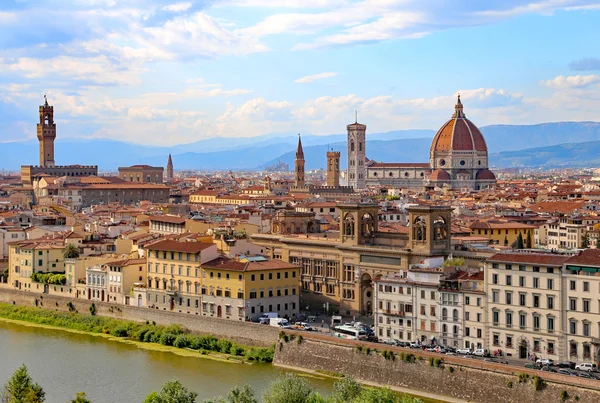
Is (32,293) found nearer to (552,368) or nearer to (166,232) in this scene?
(166,232)

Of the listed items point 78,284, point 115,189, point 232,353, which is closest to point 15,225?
point 78,284

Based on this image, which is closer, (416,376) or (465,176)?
(416,376)

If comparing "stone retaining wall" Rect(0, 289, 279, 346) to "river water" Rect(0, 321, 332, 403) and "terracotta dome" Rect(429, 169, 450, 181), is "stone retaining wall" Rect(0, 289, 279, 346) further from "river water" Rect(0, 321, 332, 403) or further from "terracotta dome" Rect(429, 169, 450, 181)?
"terracotta dome" Rect(429, 169, 450, 181)

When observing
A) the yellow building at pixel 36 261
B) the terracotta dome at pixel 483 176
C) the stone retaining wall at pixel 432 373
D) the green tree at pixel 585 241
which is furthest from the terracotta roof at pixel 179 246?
the terracotta dome at pixel 483 176

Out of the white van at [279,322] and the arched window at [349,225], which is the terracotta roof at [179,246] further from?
the arched window at [349,225]

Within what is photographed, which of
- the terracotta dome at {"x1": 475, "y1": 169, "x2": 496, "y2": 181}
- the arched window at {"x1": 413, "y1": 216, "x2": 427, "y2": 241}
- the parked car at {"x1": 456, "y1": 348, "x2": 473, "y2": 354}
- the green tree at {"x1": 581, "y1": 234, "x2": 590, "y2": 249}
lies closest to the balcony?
the parked car at {"x1": 456, "y1": 348, "x2": 473, "y2": 354}

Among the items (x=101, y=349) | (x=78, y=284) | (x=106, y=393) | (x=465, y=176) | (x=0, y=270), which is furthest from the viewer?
(x=465, y=176)
